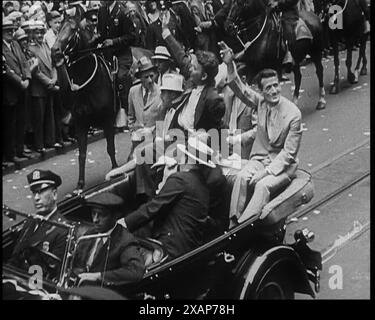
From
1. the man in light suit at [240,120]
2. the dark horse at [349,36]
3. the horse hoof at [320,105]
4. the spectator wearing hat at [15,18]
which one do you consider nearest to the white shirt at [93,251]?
the man in light suit at [240,120]

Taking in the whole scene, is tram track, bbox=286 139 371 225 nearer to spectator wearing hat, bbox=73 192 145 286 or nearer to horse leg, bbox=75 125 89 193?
horse leg, bbox=75 125 89 193

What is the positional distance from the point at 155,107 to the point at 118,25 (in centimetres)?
88

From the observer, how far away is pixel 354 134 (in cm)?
932

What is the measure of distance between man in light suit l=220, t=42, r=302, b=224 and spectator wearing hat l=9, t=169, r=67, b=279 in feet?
4.12

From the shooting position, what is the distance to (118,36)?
8273 mm

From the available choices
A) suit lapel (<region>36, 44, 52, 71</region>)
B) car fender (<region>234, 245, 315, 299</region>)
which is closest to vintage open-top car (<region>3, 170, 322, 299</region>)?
car fender (<region>234, 245, 315, 299</region>)

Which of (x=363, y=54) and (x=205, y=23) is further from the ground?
(x=205, y=23)

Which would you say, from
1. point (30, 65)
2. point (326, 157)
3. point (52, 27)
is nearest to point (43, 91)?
point (30, 65)

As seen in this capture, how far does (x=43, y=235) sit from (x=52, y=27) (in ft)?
10.6

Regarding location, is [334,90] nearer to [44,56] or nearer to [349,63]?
[349,63]

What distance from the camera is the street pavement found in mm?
7500

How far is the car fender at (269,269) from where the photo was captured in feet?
21.8

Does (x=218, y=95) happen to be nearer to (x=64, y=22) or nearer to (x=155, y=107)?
(x=155, y=107)

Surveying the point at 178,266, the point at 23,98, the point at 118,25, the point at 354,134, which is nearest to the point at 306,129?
the point at 354,134
